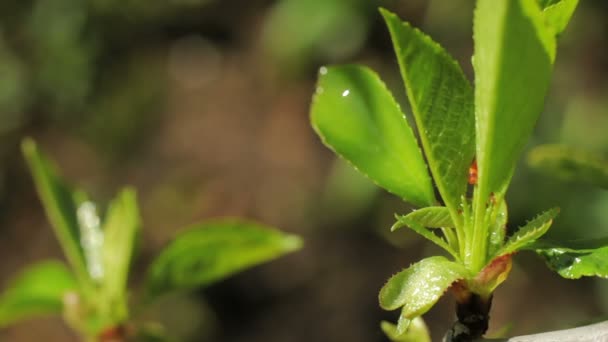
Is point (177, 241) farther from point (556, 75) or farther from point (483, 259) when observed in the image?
point (556, 75)

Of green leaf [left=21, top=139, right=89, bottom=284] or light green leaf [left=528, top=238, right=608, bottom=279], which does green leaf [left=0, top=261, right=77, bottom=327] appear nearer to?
green leaf [left=21, top=139, right=89, bottom=284]

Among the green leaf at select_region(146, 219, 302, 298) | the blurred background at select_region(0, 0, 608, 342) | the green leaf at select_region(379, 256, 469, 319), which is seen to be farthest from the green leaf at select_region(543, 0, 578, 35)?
the blurred background at select_region(0, 0, 608, 342)

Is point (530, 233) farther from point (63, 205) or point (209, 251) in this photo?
point (63, 205)

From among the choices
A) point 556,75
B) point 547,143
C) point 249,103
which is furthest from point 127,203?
point 249,103

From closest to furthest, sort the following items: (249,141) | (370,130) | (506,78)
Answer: (506,78) → (370,130) → (249,141)

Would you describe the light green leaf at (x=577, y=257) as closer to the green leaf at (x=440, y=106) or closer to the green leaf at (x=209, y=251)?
the green leaf at (x=440, y=106)

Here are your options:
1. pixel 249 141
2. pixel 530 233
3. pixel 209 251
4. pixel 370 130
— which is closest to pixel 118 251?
pixel 209 251
